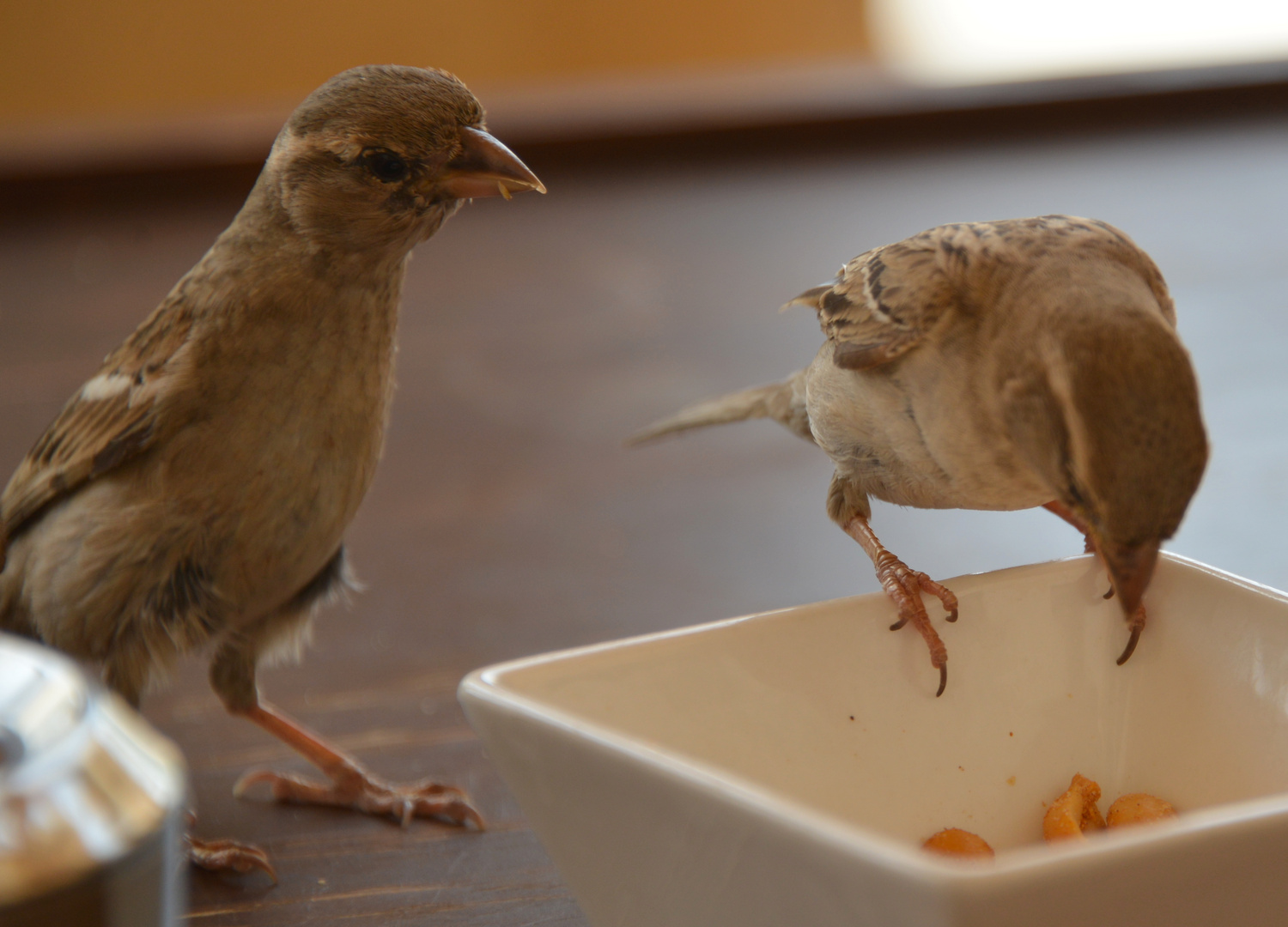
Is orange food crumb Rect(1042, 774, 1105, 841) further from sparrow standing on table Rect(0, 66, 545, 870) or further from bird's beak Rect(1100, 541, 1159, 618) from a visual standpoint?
sparrow standing on table Rect(0, 66, 545, 870)

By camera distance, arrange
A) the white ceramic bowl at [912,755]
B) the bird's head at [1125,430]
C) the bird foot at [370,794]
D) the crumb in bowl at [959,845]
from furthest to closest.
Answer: the bird foot at [370,794]
the crumb in bowl at [959,845]
the bird's head at [1125,430]
the white ceramic bowl at [912,755]

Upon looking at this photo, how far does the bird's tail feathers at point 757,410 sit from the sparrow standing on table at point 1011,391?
0.61 ft

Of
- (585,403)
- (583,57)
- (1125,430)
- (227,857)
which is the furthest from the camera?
(583,57)

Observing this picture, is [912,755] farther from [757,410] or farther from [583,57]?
[583,57]

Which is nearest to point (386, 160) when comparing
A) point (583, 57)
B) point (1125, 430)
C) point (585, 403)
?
point (1125, 430)

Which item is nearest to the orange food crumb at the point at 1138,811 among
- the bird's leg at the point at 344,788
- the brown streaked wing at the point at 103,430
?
the bird's leg at the point at 344,788

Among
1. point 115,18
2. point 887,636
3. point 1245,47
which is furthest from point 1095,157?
point 115,18

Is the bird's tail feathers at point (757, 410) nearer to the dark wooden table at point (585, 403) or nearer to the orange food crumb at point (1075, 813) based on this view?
the dark wooden table at point (585, 403)

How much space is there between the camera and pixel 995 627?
114 cm

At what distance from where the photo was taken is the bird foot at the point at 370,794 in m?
1.35

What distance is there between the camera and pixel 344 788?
1396 mm

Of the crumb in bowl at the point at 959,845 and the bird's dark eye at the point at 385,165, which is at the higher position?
the bird's dark eye at the point at 385,165

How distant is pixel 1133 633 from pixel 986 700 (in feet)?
0.46

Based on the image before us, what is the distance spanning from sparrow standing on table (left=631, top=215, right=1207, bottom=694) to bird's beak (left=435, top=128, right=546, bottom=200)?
13.8 inches
